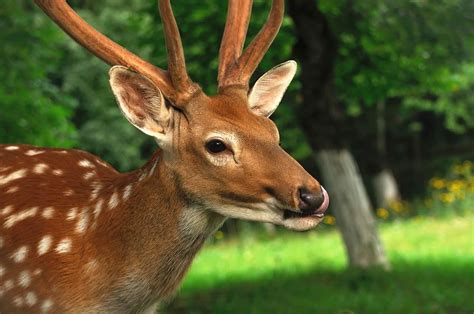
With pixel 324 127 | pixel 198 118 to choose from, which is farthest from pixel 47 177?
pixel 324 127

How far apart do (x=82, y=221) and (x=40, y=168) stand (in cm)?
50

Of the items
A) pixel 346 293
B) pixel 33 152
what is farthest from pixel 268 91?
pixel 346 293

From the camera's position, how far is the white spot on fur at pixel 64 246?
4512 millimetres

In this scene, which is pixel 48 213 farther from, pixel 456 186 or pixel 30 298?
pixel 456 186

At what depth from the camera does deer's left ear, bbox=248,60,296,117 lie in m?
4.66

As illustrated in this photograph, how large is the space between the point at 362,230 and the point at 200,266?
13.6 feet

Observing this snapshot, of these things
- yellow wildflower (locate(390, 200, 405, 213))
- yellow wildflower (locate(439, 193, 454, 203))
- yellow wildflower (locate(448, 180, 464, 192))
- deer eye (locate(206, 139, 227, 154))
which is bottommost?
yellow wildflower (locate(390, 200, 405, 213))

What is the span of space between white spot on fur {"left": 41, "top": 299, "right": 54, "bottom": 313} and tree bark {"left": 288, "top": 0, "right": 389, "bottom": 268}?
19.9 feet

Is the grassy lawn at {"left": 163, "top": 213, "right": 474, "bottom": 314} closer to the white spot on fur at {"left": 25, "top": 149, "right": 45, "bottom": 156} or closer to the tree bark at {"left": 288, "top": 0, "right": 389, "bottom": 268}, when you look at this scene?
the tree bark at {"left": 288, "top": 0, "right": 389, "bottom": 268}

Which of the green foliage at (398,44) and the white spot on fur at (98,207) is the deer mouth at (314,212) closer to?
the white spot on fur at (98,207)

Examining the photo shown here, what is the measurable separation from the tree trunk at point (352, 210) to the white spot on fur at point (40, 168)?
5.87m

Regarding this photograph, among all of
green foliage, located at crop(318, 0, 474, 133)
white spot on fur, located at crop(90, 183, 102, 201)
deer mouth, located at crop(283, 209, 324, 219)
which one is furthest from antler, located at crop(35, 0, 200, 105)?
green foliage, located at crop(318, 0, 474, 133)

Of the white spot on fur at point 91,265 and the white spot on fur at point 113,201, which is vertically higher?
the white spot on fur at point 113,201

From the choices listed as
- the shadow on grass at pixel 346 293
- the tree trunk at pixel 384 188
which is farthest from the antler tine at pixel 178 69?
the tree trunk at pixel 384 188
